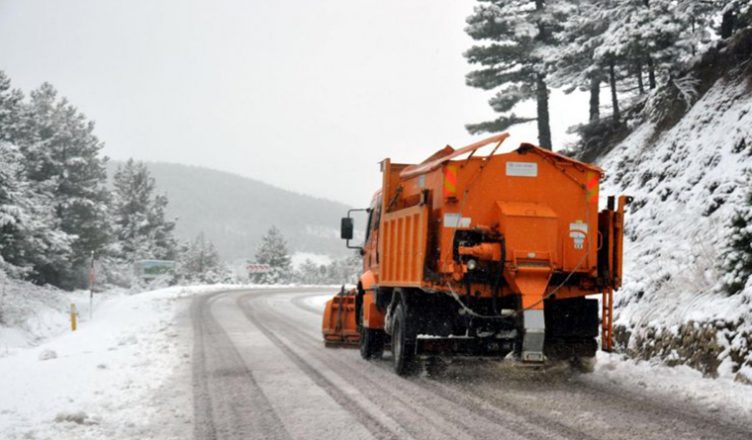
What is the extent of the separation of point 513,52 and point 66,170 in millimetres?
29987

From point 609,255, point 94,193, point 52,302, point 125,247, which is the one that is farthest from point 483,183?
point 125,247

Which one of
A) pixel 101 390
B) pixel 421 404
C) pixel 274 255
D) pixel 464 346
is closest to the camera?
pixel 421 404

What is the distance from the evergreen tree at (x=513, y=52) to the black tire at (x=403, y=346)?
1961cm

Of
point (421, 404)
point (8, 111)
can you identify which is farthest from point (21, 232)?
point (421, 404)

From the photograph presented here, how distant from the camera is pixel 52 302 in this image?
35688 mm

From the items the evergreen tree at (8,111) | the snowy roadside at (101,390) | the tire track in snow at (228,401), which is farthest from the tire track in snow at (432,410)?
the evergreen tree at (8,111)

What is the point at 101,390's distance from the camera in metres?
8.27

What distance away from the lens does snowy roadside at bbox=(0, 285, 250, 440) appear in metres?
A: 6.30

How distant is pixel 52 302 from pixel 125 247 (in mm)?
28589

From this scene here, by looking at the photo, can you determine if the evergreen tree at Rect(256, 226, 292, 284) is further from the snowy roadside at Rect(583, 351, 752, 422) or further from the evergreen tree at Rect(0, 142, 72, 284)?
the snowy roadside at Rect(583, 351, 752, 422)

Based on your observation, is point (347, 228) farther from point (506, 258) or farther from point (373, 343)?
point (506, 258)

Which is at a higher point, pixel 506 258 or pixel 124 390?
pixel 506 258

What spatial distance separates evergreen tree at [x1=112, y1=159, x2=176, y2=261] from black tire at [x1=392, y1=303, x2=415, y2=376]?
5671cm

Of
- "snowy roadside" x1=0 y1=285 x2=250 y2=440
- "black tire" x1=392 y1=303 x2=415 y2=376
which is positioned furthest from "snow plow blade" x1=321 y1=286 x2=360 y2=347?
"black tire" x1=392 y1=303 x2=415 y2=376
